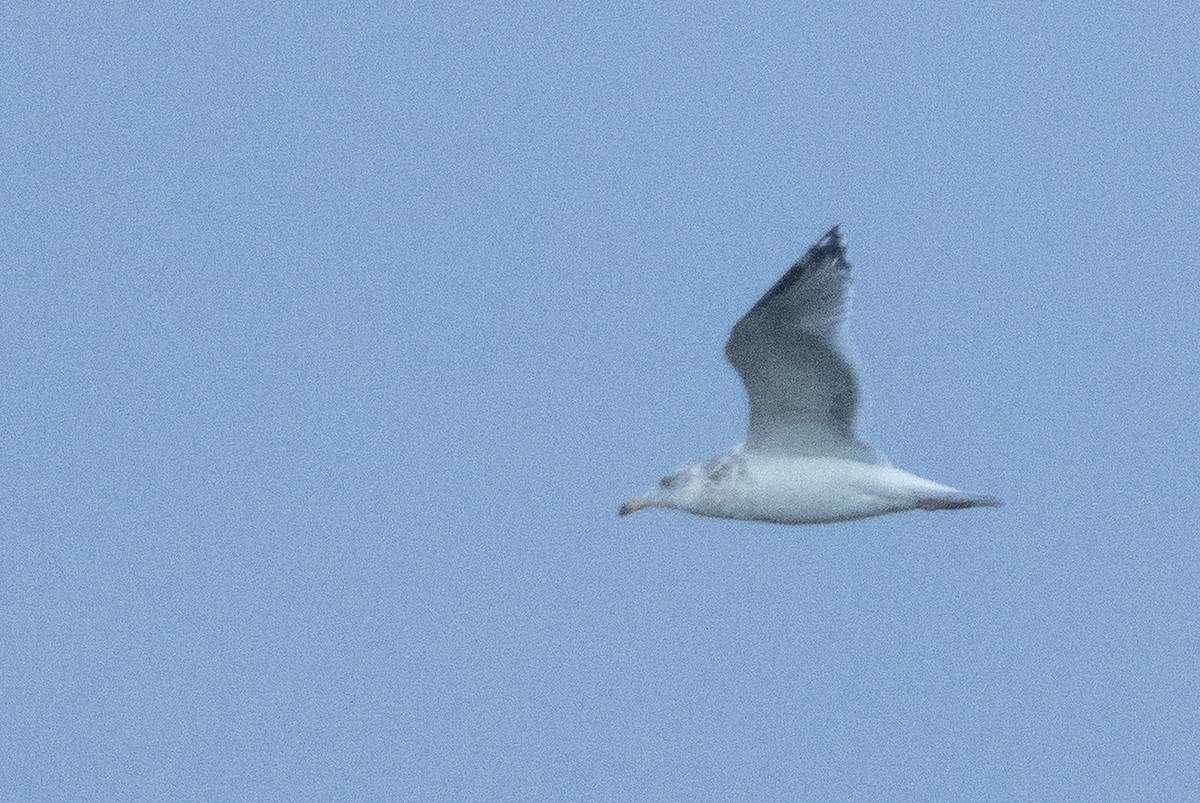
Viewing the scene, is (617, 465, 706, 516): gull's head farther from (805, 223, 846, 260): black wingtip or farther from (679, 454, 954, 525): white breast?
(805, 223, 846, 260): black wingtip

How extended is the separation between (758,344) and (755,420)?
88 cm

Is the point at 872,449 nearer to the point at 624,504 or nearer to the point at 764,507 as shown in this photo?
the point at 764,507

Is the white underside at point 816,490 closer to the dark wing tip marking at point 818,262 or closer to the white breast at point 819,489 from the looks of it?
the white breast at point 819,489

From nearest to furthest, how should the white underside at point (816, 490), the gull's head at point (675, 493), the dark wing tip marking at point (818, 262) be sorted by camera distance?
the dark wing tip marking at point (818, 262)
the white underside at point (816, 490)
the gull's head at point (675, 493)

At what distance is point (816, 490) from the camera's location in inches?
734

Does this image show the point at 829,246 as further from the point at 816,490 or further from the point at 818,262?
the point at 816,490

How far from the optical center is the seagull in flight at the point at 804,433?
1800 centimetres

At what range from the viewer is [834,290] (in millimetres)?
18094

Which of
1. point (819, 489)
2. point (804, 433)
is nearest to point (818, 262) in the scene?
point (804, 433)

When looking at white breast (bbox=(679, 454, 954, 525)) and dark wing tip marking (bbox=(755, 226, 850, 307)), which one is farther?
white breast (bbox=(679, 454, 954, 525))

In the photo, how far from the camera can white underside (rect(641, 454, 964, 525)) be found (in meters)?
18.5

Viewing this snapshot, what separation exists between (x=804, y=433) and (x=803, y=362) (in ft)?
2.29

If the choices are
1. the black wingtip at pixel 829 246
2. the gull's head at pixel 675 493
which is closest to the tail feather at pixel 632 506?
the gull's head at pixel 675 493

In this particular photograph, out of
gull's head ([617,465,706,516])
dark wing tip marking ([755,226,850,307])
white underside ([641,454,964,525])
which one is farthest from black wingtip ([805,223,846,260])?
gull's head ([617,465,706,516])
